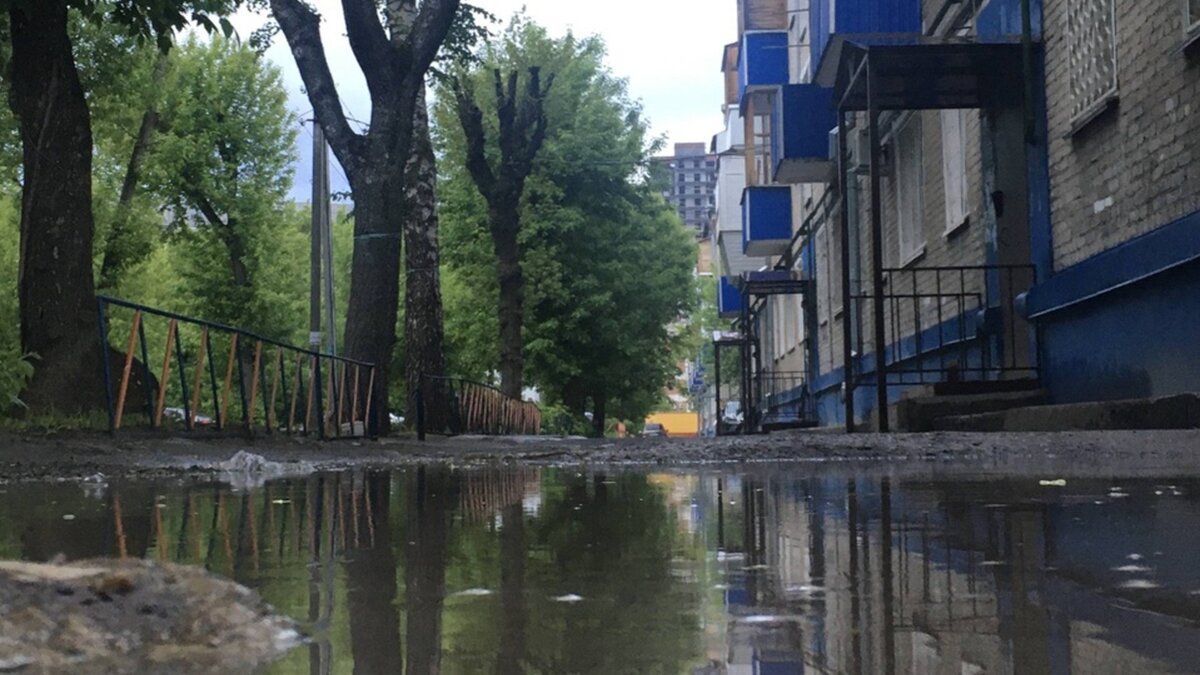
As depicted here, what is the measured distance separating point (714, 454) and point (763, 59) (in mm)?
21701

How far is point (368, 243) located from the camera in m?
14.5

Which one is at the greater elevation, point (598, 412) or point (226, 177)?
point (226, 177)

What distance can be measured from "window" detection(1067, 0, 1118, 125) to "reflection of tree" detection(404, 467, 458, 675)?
6763 millimetres

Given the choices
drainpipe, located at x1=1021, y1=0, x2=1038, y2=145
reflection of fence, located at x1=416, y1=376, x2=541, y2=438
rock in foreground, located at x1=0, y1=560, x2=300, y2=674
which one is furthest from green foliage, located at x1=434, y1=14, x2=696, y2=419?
rock in foreground, located at x1=0, y1=560, x2=300, y2=674

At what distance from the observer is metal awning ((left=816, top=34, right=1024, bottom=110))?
11.8m

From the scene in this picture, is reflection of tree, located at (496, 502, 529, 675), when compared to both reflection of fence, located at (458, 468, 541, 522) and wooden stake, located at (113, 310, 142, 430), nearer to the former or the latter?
reflection of fence, located at (458, 468, 541, 522)

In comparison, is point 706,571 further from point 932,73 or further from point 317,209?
point 317,209

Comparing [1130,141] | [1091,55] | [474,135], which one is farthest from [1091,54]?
[474,135]

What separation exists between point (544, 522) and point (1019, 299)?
8.74 m

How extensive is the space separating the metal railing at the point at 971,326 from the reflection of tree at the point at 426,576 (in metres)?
7.15

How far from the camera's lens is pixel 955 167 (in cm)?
1459

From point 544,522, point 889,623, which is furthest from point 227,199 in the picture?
point 889,623

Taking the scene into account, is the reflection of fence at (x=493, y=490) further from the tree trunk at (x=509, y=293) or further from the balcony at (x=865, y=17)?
the tree trunk at (x=509, y=293)

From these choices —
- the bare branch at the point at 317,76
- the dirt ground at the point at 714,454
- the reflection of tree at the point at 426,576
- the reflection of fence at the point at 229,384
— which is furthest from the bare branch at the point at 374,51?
the reflection of tree at the point at 426,576
